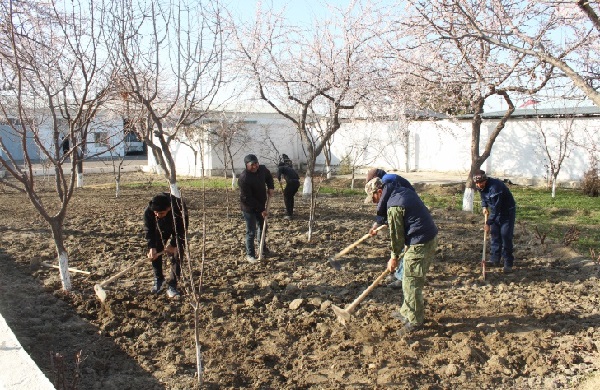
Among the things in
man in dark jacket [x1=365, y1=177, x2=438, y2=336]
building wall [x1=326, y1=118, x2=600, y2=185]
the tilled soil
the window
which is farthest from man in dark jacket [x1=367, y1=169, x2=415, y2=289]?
building wall [x1=326, y1=118, x2=600, y2=185]

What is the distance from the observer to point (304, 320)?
462cm

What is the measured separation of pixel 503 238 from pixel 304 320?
9.96ft

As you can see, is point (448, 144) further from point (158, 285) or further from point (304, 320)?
point (304, 320)

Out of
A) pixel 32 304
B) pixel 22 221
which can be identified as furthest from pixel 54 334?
pixel 22 221

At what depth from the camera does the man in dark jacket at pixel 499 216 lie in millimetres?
6273

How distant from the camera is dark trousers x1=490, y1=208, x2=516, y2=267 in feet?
20.5

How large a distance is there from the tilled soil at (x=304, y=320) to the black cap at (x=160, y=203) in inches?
37.4

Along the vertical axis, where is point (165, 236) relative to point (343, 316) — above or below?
above

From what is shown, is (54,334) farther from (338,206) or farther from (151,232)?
(338,206)

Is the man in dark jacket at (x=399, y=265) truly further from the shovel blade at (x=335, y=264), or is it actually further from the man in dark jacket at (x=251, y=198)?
the man in dark jacket at (x=251, y=198)

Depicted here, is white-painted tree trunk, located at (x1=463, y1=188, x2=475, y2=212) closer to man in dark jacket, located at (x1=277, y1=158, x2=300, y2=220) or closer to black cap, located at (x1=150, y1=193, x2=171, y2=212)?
man in dark jacket, located at (x1=277, y1=158, x2=300, y2=220)

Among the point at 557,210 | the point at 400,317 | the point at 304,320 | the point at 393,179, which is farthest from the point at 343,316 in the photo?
the point at 557,210

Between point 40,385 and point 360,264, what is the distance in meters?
4.35

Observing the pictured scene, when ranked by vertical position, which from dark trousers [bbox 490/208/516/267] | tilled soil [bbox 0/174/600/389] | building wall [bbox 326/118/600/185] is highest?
building wall [bbox 326/118/600/185]
